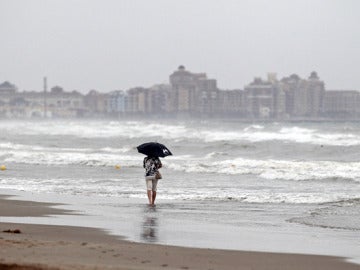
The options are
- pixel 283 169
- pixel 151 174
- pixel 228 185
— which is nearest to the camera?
pixel 151 174

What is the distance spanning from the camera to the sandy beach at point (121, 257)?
27.7ft

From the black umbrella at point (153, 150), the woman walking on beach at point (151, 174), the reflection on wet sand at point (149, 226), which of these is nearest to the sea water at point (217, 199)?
the reflection on wet sand at point (149, 226)

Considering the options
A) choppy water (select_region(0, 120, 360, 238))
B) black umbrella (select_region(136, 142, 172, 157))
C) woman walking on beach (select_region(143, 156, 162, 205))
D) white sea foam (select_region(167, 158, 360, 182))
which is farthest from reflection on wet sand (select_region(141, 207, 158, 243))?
white sea foam (select_region(167, 158, 360, 182))

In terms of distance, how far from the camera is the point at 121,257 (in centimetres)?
914

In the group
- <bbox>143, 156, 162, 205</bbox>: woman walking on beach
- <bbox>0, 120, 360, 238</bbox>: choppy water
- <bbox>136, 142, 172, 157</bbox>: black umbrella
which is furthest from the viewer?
<bbox>136, 142, 172, 157</bbox>: black umbrella

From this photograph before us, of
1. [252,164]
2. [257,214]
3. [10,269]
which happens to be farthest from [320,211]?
[252,164]

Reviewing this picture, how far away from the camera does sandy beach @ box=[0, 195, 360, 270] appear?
8453 millimetres

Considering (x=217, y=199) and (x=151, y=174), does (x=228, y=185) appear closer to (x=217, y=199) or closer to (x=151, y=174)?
(x=217, y=199)

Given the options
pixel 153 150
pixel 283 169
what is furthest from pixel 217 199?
pixel 283 169

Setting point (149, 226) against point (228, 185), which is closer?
point (149, 226)

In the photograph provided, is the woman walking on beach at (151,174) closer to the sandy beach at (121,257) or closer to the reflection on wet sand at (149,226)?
the reflection on wet sand at (149,226)

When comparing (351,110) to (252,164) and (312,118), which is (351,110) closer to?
(312,118)

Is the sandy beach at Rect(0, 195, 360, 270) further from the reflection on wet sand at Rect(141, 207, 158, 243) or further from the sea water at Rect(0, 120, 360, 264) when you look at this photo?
the sea water at Rect(0, 120, 360, 264)

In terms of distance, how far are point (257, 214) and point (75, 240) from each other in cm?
451
